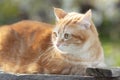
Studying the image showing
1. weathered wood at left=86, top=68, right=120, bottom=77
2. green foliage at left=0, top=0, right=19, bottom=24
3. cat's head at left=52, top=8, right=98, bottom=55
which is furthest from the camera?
green foliage at left=0, top=0, right=19, bottom=24

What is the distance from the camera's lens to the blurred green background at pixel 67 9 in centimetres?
779

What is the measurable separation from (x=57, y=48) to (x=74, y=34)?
0.14 m

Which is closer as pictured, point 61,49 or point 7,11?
point 61,49

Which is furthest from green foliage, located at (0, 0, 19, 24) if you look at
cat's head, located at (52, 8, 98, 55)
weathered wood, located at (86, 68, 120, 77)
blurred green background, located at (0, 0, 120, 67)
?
weathered wood, located at (86, 68, 120, 77)

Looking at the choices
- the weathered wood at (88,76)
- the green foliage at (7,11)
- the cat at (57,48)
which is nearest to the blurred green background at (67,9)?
the green foliage at (7,11)

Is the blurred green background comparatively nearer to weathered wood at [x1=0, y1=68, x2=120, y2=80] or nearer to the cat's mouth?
the cat's mouth

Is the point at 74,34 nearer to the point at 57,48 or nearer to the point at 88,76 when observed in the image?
the point at 57,48

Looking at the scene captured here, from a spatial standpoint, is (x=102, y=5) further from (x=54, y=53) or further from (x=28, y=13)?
(x=54, y=53)

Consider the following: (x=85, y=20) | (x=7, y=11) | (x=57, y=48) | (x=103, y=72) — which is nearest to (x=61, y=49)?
(x=57, y=48)

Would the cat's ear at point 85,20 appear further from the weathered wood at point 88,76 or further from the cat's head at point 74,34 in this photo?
the weathered wood at point 88,76

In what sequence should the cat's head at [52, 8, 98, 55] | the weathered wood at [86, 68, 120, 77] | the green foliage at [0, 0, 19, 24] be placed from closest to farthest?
the weathered wood at [86, 68, 120, 77]
the cat's head at [52, 8, 98, 55]
the green foliage at [0, 0, 19, 24]

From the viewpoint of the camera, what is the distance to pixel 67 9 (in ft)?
25.5

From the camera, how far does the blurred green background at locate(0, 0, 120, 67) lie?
25.6 feet

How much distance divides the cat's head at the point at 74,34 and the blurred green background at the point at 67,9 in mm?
4150
